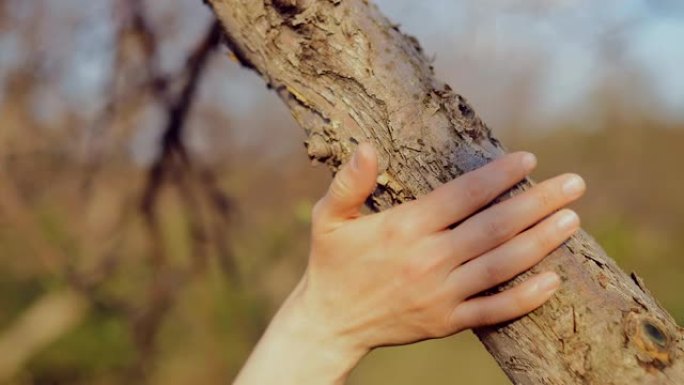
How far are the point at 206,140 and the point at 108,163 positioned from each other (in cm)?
28

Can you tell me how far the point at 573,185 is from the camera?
2.04 feet

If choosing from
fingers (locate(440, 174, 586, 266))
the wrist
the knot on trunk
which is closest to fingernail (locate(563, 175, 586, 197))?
fingers (locate(440, 174, 586, 266))

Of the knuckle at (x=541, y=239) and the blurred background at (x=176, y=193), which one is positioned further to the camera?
the blurred background at (x=176, y=193)

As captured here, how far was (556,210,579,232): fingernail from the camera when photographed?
2.06 feet

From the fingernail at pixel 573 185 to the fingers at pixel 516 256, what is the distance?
0.05 ft

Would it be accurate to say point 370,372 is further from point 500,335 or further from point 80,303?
point 500,335

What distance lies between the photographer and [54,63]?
7.58ft

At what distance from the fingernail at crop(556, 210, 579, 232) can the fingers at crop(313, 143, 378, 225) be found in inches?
5.5

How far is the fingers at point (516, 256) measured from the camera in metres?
0.63

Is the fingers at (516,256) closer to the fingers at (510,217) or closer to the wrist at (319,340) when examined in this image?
the fingers at (510,217)

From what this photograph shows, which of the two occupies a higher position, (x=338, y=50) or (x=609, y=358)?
(x=338, y=50)

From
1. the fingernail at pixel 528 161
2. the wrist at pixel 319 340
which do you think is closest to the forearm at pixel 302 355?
the wrist at pixel 319 340

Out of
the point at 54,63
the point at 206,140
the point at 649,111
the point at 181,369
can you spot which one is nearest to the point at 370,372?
the point at 181,369

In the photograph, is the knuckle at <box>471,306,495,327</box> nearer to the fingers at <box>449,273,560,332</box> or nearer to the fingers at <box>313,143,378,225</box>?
the fingers at <box>449,273,560,332</box>
